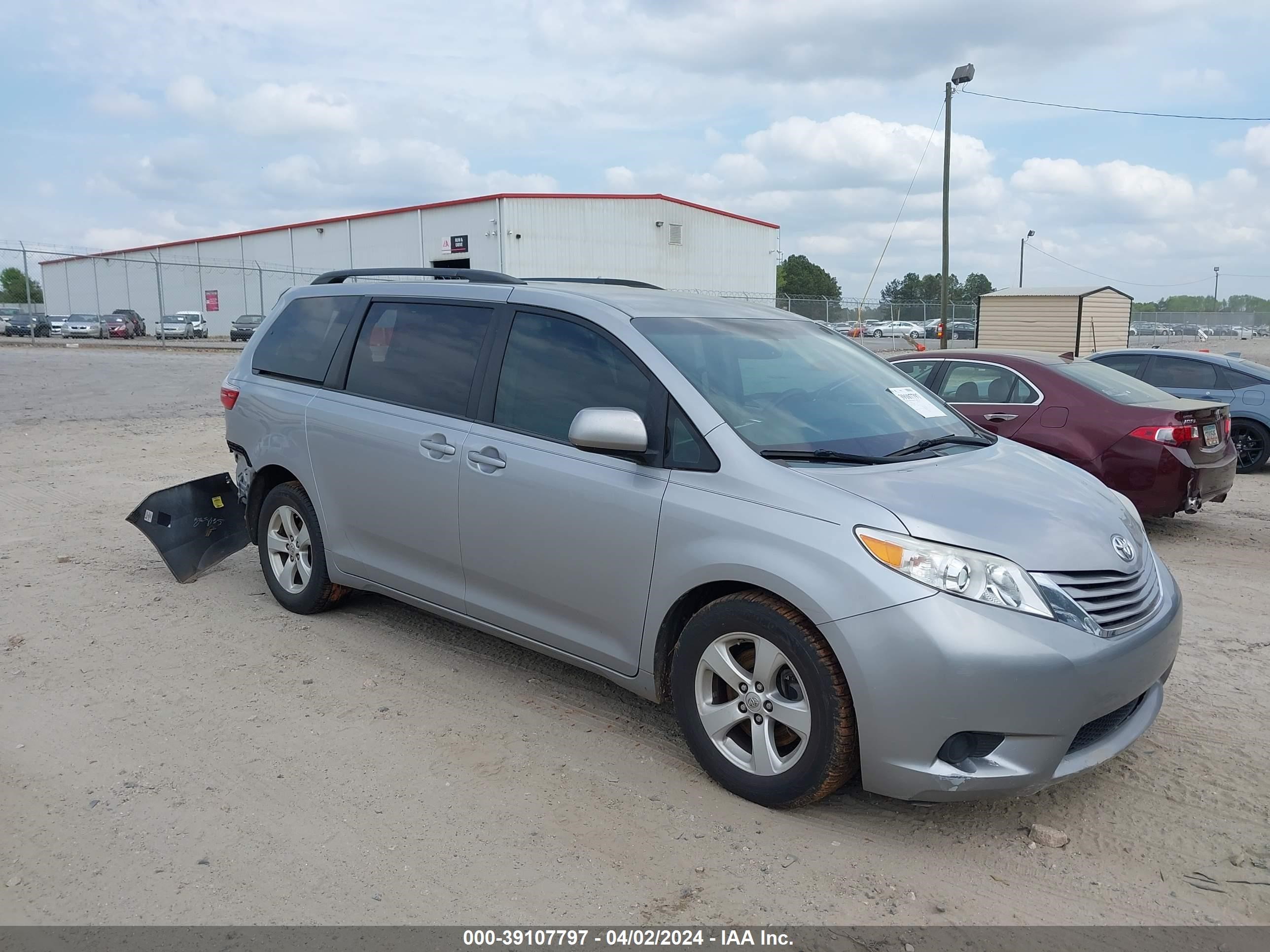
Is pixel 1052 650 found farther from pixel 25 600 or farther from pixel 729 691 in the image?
pixel 25 600

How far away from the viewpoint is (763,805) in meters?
3.42

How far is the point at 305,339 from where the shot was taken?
5.50 metres

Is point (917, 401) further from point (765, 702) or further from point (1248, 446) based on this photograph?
point (1248, 446)

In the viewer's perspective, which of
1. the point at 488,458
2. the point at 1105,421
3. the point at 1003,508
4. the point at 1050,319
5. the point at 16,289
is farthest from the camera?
the point at 16,289

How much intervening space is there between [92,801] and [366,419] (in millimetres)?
2079

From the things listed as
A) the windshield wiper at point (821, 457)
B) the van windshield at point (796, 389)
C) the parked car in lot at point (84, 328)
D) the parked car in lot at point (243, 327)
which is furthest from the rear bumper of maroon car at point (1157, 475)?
the parked car in lot at point (84, 328)

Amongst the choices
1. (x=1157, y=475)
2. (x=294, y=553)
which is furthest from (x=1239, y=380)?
(x=294, y=553)

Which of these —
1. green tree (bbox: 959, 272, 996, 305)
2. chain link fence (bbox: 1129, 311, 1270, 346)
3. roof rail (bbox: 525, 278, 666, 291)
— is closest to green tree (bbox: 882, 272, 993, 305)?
green tree (bbox: 959, 272, 996, 305)

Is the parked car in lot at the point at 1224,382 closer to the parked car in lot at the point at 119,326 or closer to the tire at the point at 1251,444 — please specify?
the tire at the point at 1251,444

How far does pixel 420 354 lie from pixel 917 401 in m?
2.37

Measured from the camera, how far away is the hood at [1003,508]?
314 cm

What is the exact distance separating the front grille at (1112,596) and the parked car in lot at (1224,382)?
8464 mm

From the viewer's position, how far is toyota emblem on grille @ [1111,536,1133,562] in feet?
11.1

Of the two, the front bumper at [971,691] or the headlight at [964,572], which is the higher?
the headlight at [964,572]
